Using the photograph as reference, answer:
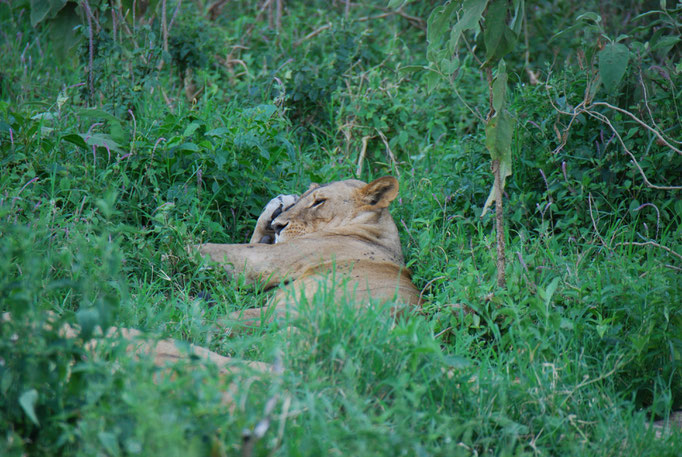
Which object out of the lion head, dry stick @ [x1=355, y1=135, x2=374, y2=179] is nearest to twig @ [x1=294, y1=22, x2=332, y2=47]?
dry stick @ [x1=355, y1=135, x2=374, y2=179]

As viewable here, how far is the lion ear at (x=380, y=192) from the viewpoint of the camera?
496cm

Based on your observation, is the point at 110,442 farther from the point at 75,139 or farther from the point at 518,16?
the point at 75,139

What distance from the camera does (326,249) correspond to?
461 centimetres

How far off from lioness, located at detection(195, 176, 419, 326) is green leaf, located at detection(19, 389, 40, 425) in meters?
1.55

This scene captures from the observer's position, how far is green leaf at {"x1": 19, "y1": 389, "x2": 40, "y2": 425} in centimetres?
232

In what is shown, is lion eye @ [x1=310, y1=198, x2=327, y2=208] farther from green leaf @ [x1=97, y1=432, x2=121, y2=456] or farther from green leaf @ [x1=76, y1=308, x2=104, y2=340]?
green leaf @ [x1=97, y1=432, x2=121, y2=456]

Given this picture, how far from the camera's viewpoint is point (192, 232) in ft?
15.1

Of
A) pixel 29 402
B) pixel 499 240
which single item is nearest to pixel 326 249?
pixel 499 240

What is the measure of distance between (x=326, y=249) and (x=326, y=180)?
1350mm

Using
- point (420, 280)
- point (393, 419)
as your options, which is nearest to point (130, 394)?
point (393, 419)

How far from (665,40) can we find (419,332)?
2.72 m

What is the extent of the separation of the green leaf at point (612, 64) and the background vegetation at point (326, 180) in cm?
3

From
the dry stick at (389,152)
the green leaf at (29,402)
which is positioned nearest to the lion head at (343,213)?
the dry stick at (389,152)

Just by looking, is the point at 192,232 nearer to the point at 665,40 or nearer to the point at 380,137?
the point at 380,137
